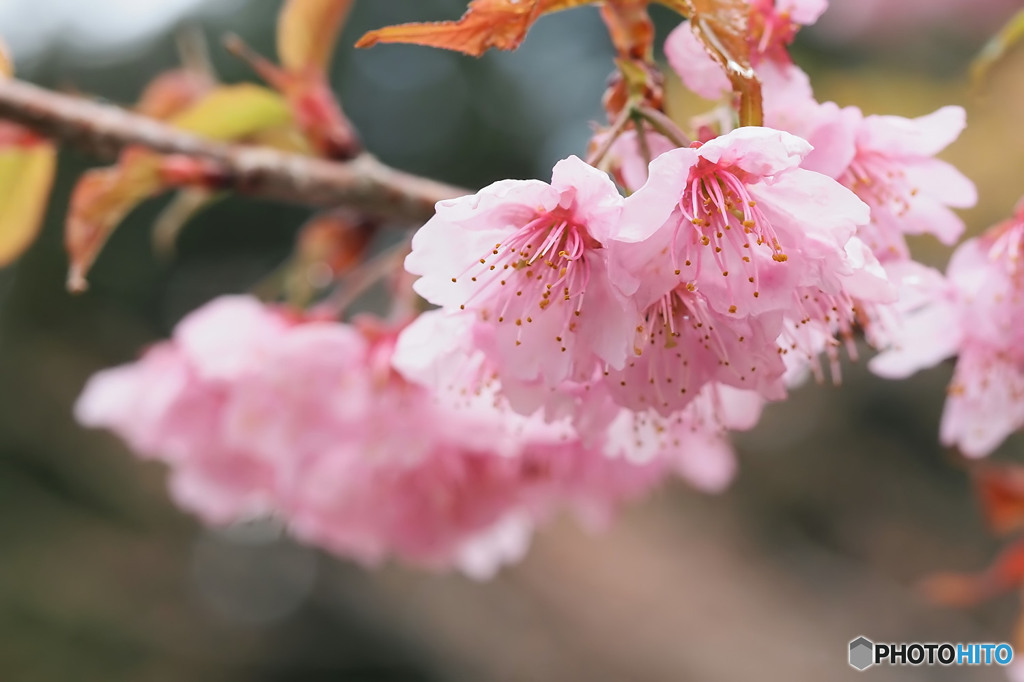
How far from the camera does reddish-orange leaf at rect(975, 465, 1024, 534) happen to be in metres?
0.74

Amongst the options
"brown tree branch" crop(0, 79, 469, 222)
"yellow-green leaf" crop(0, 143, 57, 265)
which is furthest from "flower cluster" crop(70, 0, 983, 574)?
"yellow-green leaf" crop(0, 143, 57, 265)

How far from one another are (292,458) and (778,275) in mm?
458

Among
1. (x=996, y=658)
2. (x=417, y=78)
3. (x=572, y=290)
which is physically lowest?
(x=417, y=78)

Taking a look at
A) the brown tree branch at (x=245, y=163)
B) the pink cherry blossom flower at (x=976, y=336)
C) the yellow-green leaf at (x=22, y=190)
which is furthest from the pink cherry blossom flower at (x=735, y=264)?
the yellow-green leaf at (x=22, y=190)

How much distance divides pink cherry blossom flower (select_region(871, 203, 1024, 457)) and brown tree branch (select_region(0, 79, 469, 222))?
32cm

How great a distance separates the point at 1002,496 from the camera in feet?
2.46

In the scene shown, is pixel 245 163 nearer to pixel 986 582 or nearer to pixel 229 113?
pixel 229 113

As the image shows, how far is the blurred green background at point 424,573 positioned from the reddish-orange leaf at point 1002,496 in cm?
192

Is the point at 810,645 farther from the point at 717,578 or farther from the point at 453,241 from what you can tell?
the point at 453,241

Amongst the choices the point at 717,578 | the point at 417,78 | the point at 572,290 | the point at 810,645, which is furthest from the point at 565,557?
the point at 572,290

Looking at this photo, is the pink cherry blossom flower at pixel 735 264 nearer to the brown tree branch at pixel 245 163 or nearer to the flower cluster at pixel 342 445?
the flower cluster at pixel 342 445

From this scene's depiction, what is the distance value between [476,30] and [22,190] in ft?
1.56

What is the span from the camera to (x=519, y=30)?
38 centimetres

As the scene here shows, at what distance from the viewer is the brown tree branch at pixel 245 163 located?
0.62m
